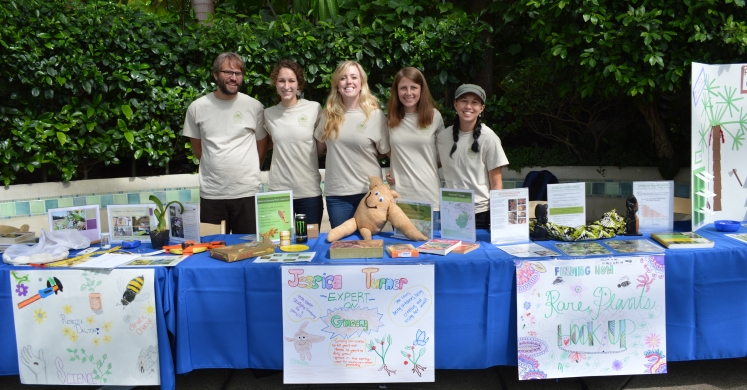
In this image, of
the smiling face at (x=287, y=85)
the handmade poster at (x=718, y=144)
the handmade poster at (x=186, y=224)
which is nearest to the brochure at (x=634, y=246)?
the handmade poster at (x=718, y=144)

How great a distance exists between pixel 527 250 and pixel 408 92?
3.57 feet

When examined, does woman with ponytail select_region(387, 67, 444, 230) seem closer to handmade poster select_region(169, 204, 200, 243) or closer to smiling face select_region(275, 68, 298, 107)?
smiling face select_region(275, 68, 298, 107)

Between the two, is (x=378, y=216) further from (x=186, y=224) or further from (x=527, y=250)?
(x=186, y=224)

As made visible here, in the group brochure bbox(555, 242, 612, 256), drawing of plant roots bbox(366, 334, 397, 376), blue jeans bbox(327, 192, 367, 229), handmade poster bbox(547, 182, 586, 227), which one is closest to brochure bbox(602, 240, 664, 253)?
brochure bbox(555, 242, 612, 256)

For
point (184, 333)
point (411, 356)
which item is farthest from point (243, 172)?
point (411, 356)

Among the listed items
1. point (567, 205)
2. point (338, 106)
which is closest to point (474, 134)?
point (567, 205)

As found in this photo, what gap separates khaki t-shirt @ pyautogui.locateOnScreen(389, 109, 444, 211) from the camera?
3137 mm

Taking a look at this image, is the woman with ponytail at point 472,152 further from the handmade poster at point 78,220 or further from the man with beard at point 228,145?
the handmade poster at point 78,220

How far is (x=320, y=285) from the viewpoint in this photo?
2438 mm

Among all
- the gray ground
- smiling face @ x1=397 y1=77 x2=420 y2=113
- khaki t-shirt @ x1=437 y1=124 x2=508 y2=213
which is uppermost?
smiling face @ x1=397 y1=77 x2=420 y2=113

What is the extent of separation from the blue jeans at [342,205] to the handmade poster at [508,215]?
85cm

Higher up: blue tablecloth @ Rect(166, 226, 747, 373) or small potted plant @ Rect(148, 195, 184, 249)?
small potted plant @ Rect(148, 195, 184, 249)

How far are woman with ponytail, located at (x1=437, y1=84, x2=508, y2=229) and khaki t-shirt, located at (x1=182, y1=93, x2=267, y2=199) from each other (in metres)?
1.19

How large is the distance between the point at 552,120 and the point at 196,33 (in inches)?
137
